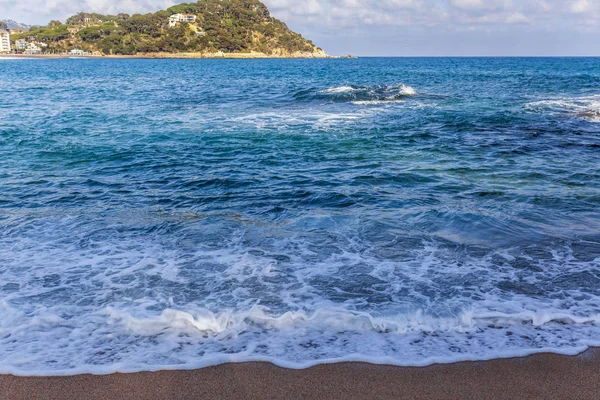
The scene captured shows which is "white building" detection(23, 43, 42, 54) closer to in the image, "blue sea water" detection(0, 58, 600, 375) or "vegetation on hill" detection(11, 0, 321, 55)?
"vegetation on hill" detection(11, 0, 321, 55)

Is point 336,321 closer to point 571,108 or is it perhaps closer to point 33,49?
point 571,108

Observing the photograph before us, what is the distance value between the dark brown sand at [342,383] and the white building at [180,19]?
202m

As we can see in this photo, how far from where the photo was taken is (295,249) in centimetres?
712

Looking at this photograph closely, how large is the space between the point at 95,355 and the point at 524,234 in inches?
246

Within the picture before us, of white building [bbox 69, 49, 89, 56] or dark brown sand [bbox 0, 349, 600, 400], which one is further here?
white building [bbox 69, 49, 89, 56]

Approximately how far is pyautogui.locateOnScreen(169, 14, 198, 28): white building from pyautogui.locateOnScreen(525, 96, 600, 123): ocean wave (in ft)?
605

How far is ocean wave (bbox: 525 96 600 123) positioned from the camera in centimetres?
2005

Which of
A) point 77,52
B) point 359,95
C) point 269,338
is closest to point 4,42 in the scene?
point 77,52

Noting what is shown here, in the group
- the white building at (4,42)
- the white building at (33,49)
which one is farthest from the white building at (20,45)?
the white building at (4,42)

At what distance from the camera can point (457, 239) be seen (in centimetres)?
743

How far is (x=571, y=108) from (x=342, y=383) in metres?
23.3

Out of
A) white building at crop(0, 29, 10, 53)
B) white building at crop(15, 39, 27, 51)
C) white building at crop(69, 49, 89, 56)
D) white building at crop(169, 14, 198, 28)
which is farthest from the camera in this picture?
white building at crop(169, 14, 198, 28)

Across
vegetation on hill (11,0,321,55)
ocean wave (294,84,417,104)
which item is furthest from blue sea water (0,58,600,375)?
vegetation on hill (11,0,321,55)

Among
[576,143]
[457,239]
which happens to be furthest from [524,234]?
[576,143]
